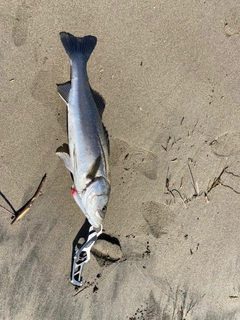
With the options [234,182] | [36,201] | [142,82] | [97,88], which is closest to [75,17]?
[97,88]

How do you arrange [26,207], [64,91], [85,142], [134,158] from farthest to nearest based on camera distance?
[134,158] → [26,207] → [64,91] → [85,142]

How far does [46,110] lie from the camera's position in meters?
3.26

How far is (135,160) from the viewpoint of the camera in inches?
135

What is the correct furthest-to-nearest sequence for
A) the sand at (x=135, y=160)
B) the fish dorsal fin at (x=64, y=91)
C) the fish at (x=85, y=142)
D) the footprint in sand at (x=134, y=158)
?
the footprint in sand at (x=134, y=158), the sand at (x=135, y=160), the fish dorsal fin at (x=64, y=91), the fish at (x=85, y=142)

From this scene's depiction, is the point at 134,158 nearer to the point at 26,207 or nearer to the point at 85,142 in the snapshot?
the point at 85,142

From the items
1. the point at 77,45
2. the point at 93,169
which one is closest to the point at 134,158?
the point at 93,169

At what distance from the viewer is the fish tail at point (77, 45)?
3119 millimetres

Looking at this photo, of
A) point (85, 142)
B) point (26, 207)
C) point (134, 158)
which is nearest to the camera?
point (85, 142)

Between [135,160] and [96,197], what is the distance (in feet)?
2.40

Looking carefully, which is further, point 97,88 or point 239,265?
point 239,265

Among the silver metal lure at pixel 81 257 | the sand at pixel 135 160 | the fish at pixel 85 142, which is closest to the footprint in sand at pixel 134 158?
the sand at pixel 135 160

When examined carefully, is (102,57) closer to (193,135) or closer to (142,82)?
(142,82)

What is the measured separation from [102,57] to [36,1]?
951mm

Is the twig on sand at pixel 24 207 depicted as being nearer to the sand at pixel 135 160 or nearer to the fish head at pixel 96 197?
the sand at pixel 135 160
